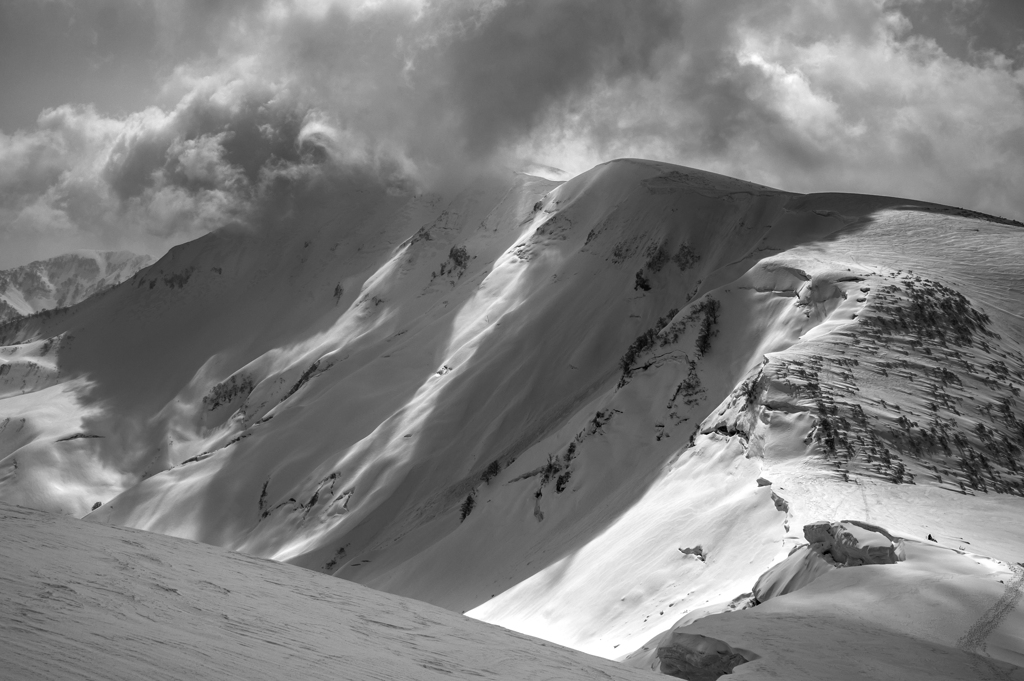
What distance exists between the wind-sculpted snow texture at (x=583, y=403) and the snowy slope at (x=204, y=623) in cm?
377

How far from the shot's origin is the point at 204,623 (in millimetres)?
5777

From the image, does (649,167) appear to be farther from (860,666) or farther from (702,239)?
(860,666)

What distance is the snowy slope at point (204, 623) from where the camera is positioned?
16.3 feet

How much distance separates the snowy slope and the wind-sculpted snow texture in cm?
377

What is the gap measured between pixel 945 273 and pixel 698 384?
41.5ft

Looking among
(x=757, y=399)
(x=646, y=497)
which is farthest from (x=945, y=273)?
(x=646, y=497)

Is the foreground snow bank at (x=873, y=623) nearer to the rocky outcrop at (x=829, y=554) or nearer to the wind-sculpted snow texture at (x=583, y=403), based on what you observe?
the rocky outcrop at (x=829, y=554)

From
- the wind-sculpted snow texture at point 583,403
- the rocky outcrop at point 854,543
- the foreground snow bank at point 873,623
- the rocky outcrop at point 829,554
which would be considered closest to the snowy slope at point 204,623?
the foreground snow bank at point 873,623

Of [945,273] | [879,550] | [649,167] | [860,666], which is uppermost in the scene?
[649,167]

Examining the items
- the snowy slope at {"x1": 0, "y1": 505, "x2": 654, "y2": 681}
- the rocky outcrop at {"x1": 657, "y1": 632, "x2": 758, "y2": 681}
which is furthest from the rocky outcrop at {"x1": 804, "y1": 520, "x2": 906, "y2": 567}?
the snowy slope at {"x1": 0, "y1": 505, "x2": 654, "y2": 681}

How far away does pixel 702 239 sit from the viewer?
2697 inches

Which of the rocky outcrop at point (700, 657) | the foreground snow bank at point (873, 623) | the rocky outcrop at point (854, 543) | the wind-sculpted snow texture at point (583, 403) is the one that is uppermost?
the wind-sculpted snow texture at point (583, 403)

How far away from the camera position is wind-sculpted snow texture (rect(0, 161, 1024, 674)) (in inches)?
1078

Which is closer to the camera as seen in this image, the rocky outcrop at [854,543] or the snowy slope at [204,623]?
the snowy slope at [204,623]
